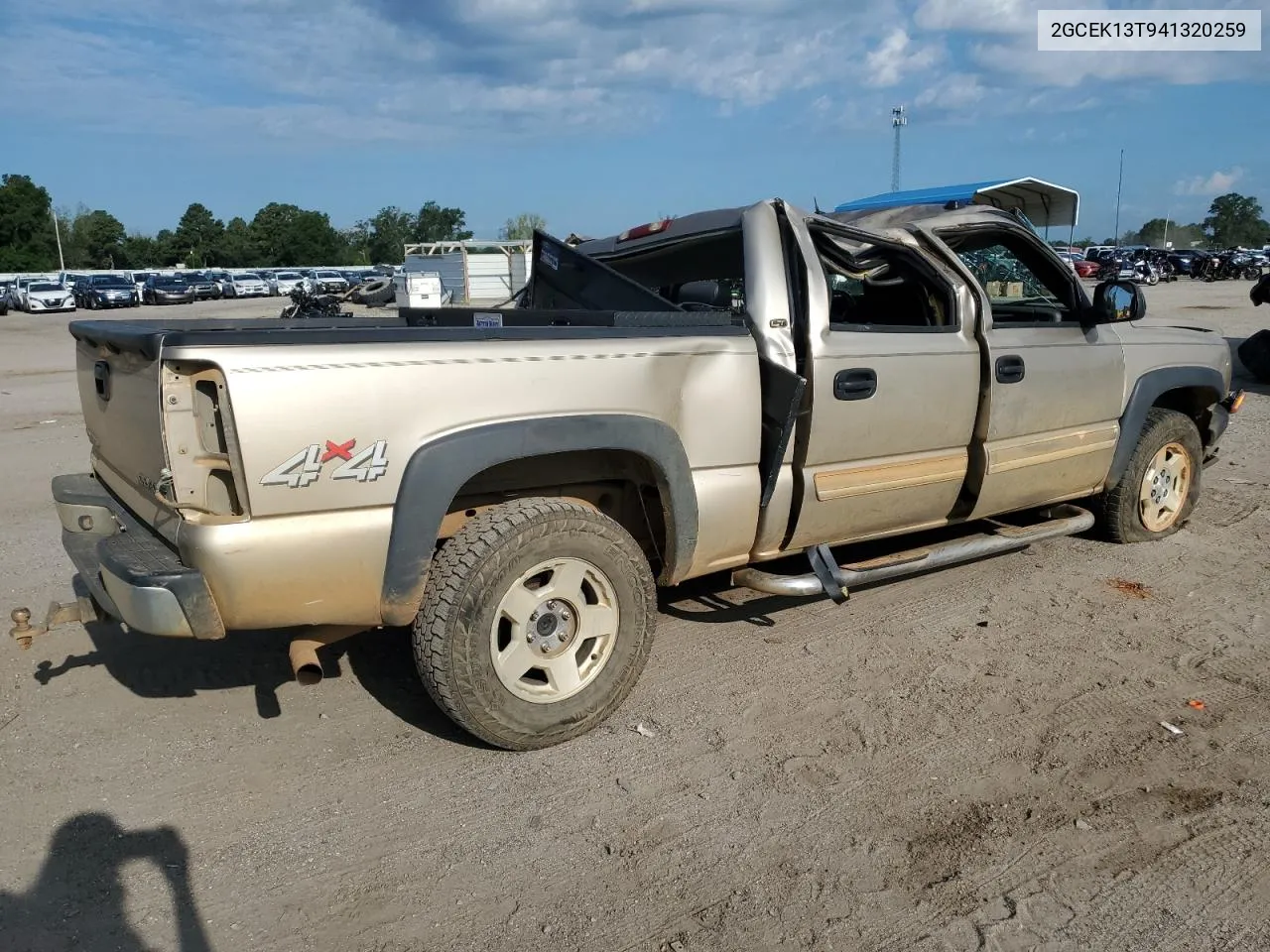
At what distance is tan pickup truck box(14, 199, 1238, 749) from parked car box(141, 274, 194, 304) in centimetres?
4511

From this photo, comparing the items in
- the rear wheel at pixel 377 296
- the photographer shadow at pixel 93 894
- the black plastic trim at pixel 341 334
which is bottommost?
the photographer shadow at pixel 93 894

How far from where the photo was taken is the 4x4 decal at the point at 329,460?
2.83 m

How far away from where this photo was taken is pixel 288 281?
2142 inches

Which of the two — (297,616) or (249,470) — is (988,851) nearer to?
(297,616)

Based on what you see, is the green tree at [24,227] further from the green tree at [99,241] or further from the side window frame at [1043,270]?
the side window frame at [1043,270]

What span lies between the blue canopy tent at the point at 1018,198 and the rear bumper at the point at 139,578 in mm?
13936

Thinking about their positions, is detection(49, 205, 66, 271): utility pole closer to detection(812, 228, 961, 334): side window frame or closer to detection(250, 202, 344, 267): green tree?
detection(250, 202, 344, 267): green tree

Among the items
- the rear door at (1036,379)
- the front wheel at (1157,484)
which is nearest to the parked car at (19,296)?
the rear door at (1036,379)

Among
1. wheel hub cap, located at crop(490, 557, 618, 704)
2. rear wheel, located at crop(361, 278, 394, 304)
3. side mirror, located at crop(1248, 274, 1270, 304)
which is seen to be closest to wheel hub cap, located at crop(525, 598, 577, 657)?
wheel hub cap, located at crop(490, 557, 618, 704)

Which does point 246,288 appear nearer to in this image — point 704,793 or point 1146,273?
point 1146,273

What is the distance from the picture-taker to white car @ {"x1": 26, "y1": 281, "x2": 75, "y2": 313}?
3897 cm

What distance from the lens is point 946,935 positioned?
8.43ft

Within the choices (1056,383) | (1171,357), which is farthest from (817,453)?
(1171,357)

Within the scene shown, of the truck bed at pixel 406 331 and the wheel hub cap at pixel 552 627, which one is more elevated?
the truck bed at pixel 406 331
